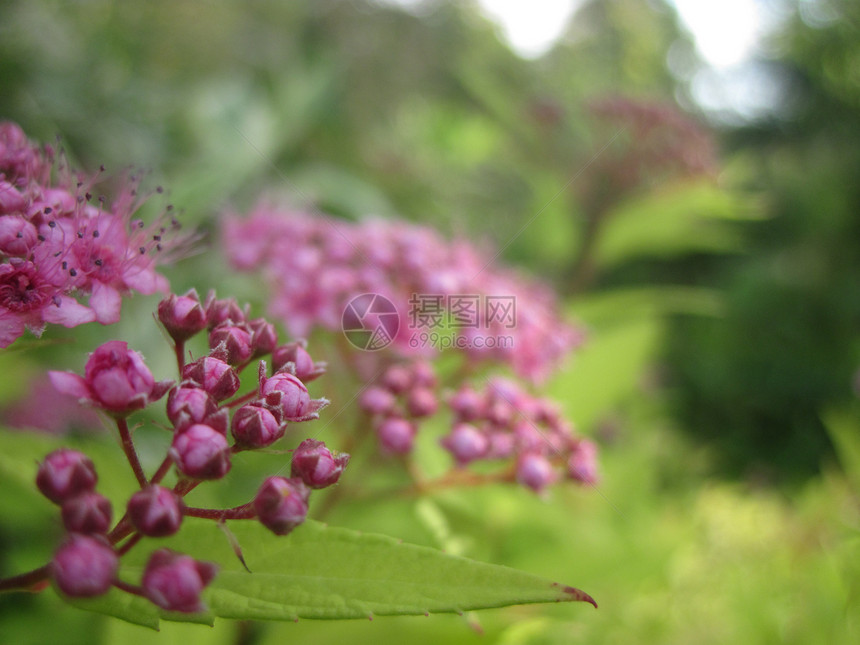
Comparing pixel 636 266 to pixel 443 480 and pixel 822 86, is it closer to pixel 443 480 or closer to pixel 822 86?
pixel 822 86

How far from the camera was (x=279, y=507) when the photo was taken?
348 mm

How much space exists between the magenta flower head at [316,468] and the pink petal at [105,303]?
0.55 ft

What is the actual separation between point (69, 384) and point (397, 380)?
1.13 feet

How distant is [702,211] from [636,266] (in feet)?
6.70

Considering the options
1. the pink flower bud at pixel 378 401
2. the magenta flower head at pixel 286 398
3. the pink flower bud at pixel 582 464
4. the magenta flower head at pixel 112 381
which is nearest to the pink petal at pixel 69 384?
the magenta flower head at pixel 112 381

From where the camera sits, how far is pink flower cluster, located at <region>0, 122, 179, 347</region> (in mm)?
397

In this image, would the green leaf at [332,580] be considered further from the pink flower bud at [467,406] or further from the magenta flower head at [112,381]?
the pink flower bud at [467,406]

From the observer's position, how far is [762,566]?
55.5 inches

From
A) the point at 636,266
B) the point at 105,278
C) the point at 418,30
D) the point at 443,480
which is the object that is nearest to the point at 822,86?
the point at 636,266

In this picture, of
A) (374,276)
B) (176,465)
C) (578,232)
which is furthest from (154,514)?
(578,232)

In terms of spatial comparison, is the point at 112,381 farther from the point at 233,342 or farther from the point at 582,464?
the point at 582,464

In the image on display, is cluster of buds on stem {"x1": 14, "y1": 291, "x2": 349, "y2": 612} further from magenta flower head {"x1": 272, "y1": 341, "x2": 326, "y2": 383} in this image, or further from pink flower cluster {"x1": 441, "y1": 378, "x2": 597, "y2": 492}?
pink flower cluster {"x1": 441, "y1": 378, "x2": 597, "y2": 492}

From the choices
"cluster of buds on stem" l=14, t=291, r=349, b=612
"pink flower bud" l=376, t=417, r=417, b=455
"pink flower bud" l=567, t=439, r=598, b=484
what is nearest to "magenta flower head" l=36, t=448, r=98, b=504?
"cluster of buds on stem" l=14, t=291, r=349, b=612

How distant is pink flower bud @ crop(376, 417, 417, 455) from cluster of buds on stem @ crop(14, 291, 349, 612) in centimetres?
21
